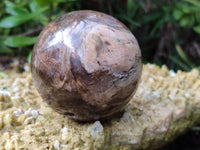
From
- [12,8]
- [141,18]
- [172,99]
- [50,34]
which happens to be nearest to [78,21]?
[50,34]

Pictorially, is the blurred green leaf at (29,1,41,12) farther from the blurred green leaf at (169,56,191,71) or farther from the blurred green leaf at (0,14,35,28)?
the blurred green leaf at (169,56,191,71)

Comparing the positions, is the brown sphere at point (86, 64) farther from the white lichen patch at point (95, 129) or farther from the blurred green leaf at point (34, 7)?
→ the blurred green leaf at point (34, 7)

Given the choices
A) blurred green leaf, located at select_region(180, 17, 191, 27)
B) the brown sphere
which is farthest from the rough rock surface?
blurred green leaf, located at select_region(180, 17, 191, 27)

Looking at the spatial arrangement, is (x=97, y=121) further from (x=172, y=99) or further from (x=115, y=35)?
(x=172, y=99)

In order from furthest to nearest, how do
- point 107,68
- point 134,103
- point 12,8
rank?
point 12,8 < point 134,103 < point 107,68

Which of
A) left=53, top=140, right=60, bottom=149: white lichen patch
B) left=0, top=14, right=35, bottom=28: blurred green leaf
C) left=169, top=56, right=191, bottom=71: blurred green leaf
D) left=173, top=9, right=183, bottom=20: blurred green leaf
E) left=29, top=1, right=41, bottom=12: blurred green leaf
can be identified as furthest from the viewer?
left=173, top=9, right=183, bottom=20: blurred green leaf

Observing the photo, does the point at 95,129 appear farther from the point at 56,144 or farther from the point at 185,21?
the point at 185,21
